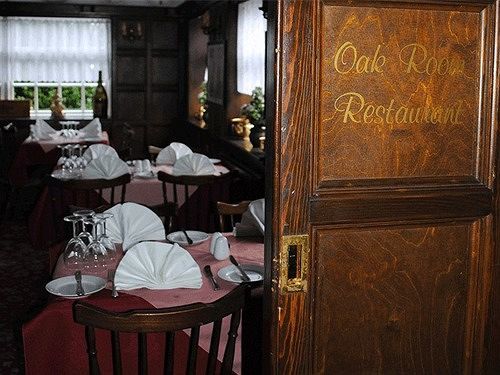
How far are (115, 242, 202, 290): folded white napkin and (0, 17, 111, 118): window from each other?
786 centimetres

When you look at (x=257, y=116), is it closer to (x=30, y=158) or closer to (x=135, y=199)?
(x=135, y=199)

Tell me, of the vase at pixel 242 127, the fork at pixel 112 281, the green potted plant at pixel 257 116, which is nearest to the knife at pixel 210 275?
the fork at pixel 112 281

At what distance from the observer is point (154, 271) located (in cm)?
272

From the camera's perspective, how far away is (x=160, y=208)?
155 inches

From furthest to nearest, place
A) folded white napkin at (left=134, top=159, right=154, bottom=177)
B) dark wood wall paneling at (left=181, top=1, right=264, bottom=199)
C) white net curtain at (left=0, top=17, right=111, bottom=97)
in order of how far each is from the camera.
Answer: white net curtain at (left=0, top=17, right=111, bottom=97)
dark wood wall paneling at (left=181, top=1, right=264, bottom=199)
folded white napkin at (left=134, top=159, right=154, bottom=177)

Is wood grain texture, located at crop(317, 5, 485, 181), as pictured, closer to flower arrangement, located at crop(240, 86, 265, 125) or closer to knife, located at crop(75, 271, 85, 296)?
knife, located at crop(75, 271, 85, 296)

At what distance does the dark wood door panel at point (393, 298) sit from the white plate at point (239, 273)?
81cm

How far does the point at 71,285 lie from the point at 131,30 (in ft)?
25.4

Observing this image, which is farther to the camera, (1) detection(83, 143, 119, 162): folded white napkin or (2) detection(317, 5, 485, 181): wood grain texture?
(1) detection(83, 143, 119, 162): folded white napkin

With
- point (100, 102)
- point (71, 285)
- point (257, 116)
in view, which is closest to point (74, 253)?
point (71, 285)

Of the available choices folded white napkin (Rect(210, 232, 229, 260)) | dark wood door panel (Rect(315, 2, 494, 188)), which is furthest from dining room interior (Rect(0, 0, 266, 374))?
dark wood door panel (Rect(315, 2, 494, 188))

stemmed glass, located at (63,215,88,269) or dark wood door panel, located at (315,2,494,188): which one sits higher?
dark wood door panel, located at (315,2,494,188)

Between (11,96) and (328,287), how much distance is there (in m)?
8.87

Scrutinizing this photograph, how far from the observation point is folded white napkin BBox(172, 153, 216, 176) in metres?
5.20
